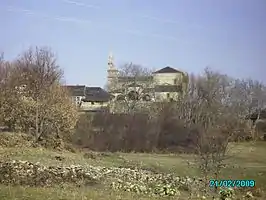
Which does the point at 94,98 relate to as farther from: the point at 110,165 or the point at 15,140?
the point at 110,165

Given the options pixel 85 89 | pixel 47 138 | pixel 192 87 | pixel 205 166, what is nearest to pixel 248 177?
pixel 205 166

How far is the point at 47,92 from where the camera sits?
33281 millimetres

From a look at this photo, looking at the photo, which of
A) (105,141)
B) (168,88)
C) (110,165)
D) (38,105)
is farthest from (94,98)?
(110,165)

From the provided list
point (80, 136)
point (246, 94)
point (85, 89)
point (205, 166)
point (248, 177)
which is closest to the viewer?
point (205, 166)

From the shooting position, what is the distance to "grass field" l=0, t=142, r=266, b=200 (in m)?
9.24

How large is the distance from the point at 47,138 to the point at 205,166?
18.8 meters

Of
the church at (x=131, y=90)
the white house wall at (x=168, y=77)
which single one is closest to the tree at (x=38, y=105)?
the church at (x=131, y=90)

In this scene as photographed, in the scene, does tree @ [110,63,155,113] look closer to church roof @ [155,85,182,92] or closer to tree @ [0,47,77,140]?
church roof @ [155,85,182,92]

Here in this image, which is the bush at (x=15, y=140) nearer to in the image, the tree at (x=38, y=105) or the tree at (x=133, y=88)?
the tree at (x=38, y=105)

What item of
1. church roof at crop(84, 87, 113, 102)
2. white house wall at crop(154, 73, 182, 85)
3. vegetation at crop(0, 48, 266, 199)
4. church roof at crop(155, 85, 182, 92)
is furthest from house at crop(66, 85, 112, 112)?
vegetation at crop(0, 48, 266, 199)

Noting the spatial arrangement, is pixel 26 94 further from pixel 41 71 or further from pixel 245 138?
pixel 245 138

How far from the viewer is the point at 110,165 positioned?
77.9ft

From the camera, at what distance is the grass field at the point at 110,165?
924 centimetres

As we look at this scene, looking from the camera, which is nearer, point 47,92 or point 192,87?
point 47,92
